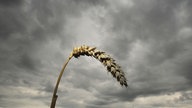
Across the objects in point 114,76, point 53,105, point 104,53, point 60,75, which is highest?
point 104,53

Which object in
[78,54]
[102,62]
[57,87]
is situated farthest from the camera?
[78,54]

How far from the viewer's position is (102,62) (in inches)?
247

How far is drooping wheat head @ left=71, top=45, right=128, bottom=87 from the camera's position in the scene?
558 cm

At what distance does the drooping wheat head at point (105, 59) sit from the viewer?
5.58 meters

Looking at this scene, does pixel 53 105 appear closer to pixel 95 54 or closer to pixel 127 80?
pixel 95 54

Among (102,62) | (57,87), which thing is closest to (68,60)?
(57,87)

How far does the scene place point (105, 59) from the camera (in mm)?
6297

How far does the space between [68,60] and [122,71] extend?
2153 mm

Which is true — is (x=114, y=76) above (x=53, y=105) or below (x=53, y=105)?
above

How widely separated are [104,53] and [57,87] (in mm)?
1753

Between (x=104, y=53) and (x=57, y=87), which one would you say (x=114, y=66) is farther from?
(x=57, y=87)

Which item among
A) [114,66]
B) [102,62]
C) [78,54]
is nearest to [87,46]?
[78,54]

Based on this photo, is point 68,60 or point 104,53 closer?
point 104,53

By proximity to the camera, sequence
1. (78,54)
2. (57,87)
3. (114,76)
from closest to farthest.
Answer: (114,76), (57,87), (78,54)
